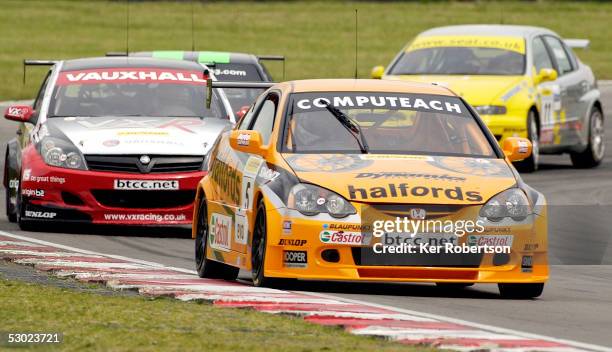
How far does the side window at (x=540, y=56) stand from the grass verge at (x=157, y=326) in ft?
41.1

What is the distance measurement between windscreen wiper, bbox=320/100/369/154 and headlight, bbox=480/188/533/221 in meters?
1.03

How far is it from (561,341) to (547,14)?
4472cm

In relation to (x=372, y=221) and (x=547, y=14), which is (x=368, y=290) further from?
(x=547, y=14)

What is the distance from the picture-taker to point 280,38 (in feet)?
153

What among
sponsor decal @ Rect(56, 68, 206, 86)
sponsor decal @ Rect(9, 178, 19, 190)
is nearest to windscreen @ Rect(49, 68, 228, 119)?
sponsor decal @ Rect(56, 68, 206, 86)

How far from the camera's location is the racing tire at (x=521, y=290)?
35.0 ft

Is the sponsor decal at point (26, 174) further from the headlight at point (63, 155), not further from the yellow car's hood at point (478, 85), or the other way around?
the yellow car's hood at point (478, 85)

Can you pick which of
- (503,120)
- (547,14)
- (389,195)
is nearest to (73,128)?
(389,195)

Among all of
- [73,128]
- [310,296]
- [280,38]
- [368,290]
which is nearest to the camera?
[310,296]

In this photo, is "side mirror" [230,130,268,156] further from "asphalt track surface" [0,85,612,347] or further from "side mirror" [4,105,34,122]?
"side mirror" [4,105,34,122]

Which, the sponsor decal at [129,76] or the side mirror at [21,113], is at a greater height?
the sponsor decal at [129,76]

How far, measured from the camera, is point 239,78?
802 inches

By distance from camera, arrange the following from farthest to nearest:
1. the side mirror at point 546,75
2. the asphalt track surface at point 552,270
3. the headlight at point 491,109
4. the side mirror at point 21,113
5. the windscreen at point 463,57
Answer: the windscreen at point 463,57, the side mirror at point 546,75, the headlight at point 491,109, the side mirror at point 21,113, the asphalt track surface at point 552,270

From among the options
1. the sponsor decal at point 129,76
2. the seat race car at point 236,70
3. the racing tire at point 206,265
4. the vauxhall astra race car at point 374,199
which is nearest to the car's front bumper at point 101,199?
the sponsor decal at point 129,76
